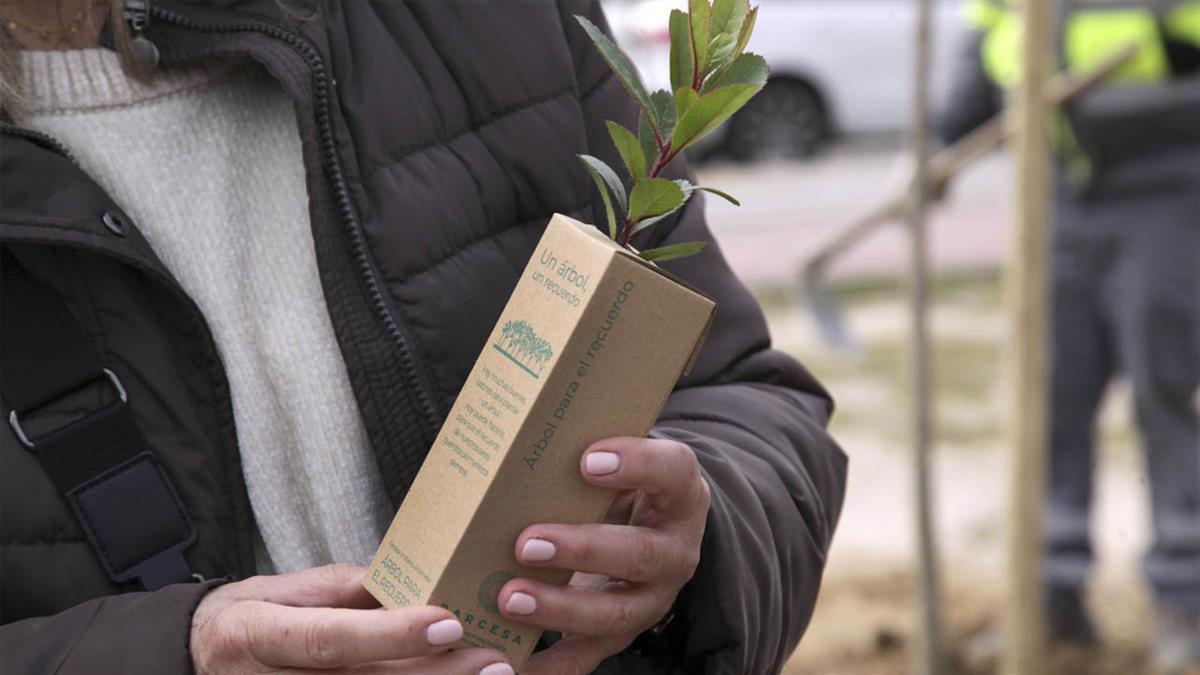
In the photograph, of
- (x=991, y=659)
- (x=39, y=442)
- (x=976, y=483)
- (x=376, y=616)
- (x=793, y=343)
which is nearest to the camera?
(x=376, y=616)

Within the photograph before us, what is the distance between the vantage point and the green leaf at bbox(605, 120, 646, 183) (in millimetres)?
958

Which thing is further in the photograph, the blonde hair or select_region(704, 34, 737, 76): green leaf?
the blonde hair

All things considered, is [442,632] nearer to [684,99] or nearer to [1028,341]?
[684,99]

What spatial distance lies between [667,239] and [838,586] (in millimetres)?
3228

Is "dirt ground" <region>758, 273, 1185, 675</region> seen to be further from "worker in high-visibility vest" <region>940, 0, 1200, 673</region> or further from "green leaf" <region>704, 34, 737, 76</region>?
"green leaf" <region>704, 34, 737, 76</region>

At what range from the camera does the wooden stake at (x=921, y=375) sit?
3.09 metres

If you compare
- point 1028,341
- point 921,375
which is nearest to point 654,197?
point 1028,341

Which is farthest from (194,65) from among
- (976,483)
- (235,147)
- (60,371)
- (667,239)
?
(976,483)

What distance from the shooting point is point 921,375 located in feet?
10.6

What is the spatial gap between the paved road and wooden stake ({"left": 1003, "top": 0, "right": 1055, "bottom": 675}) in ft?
17.9

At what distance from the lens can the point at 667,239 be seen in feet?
4.22

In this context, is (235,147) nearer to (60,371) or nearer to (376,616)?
(60,371)

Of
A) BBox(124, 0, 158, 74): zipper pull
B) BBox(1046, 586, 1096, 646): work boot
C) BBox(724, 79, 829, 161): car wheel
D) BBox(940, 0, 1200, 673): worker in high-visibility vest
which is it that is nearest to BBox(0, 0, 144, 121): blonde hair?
BBox(124, 0, 158, 74): zipper pull

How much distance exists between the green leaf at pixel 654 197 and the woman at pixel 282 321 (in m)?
0.17
